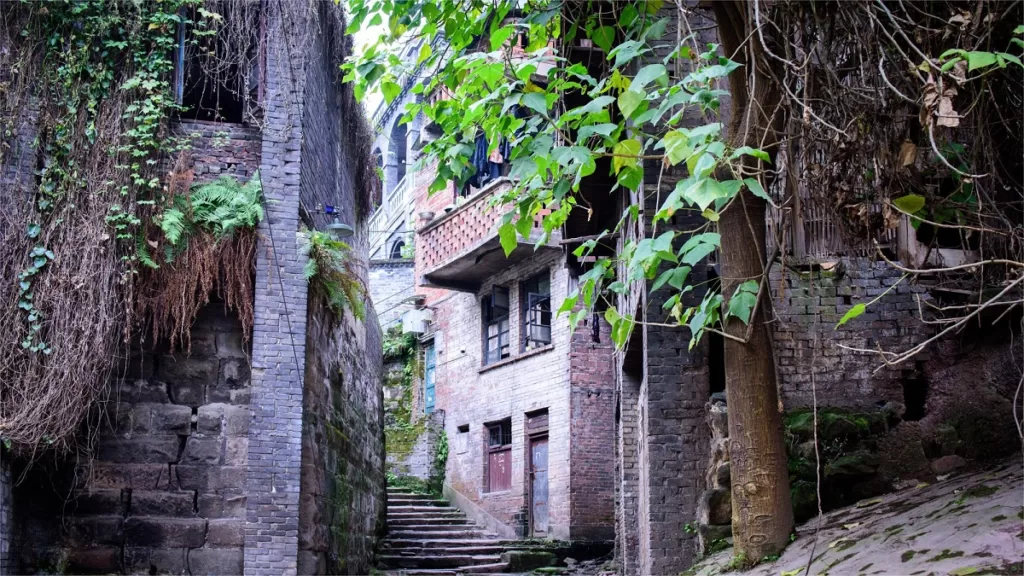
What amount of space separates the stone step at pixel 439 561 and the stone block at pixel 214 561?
602 cm

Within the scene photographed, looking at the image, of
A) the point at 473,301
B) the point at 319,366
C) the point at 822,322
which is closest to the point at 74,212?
the point at 319,366

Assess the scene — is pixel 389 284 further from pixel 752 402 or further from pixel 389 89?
pixel 752 402

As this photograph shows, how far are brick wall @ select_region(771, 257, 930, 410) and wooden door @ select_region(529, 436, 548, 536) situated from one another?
425 inches

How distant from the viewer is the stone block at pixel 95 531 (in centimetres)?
907

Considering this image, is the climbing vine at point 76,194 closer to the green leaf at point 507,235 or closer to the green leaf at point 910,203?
the green leaf at point 507,235

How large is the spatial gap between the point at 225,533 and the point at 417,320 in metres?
15.5

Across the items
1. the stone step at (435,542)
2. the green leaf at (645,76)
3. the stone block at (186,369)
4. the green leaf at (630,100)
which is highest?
the green leaf at (645,76)

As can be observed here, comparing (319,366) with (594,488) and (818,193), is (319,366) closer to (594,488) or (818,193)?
(818,193)

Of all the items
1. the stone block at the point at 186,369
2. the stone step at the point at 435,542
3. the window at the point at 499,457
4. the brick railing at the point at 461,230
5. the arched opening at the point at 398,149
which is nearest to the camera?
the stone block at the point at 186,369

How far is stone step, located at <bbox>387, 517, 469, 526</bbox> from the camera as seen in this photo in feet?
59.9

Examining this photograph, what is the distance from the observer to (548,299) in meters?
20.5

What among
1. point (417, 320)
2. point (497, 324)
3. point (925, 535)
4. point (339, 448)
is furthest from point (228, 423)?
point (417, 320)

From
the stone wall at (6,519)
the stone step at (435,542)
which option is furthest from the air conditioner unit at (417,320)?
the stone wall at (6,519)

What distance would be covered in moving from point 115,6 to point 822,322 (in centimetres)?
752
